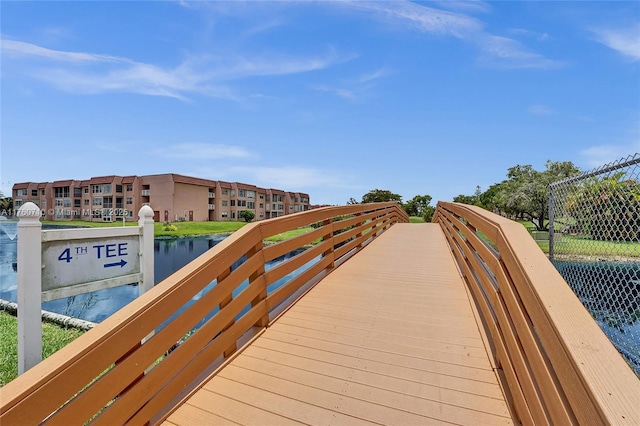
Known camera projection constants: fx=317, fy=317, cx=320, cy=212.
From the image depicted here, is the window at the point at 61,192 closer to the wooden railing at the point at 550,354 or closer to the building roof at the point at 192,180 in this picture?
the building roof at the point at 192,180

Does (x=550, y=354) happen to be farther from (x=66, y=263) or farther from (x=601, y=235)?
(x=66, y=263)

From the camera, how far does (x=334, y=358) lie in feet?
8.33

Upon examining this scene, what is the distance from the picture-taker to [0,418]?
44.0 inches

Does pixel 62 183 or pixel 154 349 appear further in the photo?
pixel 62 183

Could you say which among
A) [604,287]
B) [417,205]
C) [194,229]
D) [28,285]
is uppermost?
[417,205]

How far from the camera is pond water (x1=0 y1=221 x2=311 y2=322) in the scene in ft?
20.5

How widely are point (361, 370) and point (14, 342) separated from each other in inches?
233

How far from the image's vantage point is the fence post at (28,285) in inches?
88.7

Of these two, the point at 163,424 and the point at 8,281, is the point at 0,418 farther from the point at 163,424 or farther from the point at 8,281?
the point at 8,281

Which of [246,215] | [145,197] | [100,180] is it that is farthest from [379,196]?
[100,180]

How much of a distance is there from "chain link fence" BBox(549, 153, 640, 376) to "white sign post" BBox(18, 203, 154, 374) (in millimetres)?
4060

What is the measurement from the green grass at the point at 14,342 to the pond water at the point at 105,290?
389 millimetres

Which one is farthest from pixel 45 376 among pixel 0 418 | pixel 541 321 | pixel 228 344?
pixel 541 321

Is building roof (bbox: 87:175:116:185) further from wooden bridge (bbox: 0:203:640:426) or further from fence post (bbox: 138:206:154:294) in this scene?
wooden bridge (bbox: 0:203:640:426)
